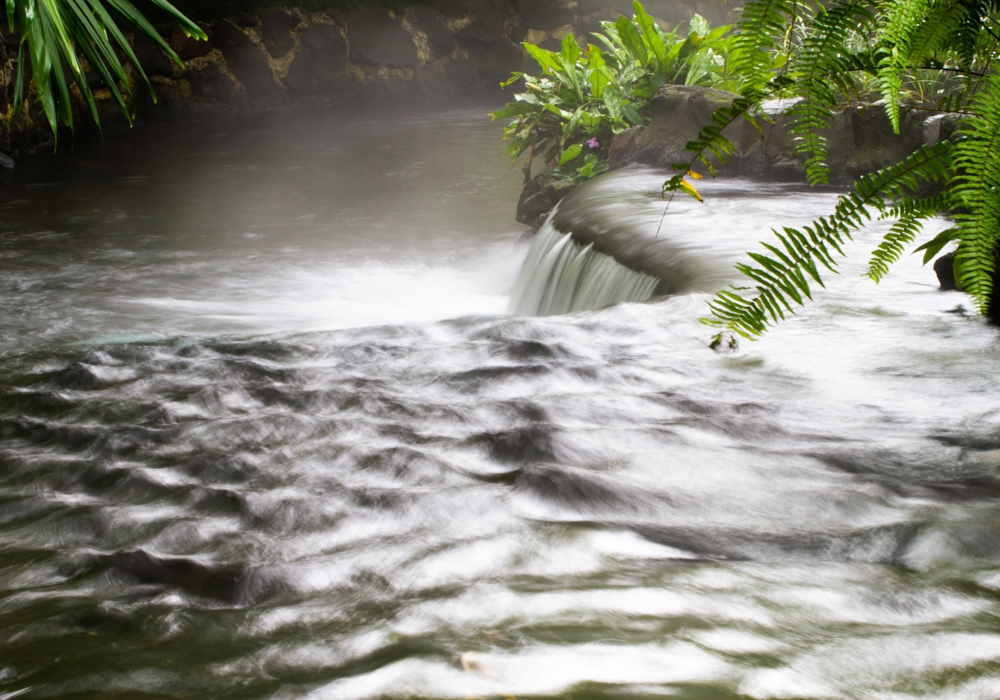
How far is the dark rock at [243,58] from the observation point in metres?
17.5

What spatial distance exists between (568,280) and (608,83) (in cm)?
389

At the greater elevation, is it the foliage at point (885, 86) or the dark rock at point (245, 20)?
the dark rock at point (245, 20)

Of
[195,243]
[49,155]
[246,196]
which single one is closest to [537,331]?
[195,243]

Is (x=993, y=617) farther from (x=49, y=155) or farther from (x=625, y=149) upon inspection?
(x=49, y=155)

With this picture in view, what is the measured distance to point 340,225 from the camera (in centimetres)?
951

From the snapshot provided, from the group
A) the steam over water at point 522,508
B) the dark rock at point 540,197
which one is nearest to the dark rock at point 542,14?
the dark rock at point 540,197

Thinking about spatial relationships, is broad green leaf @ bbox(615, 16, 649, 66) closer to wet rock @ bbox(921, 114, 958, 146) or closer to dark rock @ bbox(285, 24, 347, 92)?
wet rock @ bbox(921, 114, 958, 146)

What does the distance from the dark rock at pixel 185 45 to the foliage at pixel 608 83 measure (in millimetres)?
10104

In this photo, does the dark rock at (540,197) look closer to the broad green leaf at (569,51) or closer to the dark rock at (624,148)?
the dark rock at (624,148)

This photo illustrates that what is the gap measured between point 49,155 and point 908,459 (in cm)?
1449

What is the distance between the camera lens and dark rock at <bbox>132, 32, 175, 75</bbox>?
16.2m

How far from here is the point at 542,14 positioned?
886 inches

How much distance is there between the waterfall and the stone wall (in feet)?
36.2

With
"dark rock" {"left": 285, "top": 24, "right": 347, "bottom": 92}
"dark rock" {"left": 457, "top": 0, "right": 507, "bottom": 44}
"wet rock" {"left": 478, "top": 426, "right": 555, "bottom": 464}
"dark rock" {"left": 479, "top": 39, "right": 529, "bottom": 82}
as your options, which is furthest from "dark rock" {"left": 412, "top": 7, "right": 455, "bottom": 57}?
"wet rock" {"left": 478, "top": 426, "right": 555, "bottom": 464}
